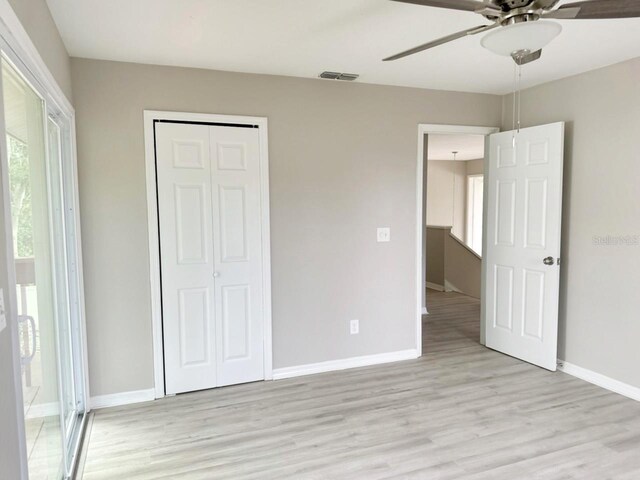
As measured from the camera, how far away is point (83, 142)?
2922 millimetres

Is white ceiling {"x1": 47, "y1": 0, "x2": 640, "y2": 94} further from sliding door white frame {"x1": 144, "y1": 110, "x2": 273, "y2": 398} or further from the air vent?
sliding door white frame {"x1": 144, "y1": 110, "x2": 273, "y2": 398}

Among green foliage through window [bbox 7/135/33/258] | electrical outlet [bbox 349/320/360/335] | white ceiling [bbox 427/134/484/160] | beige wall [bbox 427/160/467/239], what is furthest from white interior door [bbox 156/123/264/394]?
beige wall [bbox 427/160/467/239]

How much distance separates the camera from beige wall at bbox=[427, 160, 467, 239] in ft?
32.5

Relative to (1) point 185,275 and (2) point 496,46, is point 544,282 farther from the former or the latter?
(1) point 185,275

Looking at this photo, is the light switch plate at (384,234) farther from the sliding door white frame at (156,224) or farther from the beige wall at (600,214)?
the beige wall at (600,214)

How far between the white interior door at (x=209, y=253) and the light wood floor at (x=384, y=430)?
0.94ft

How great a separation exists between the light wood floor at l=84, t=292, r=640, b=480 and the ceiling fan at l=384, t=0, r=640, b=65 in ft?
6.80

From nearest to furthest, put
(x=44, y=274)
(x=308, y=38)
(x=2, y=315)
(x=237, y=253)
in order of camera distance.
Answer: (x=2, y=315)
(x=44, y=274)
(x=308, y=38)
(x=237, y=253)

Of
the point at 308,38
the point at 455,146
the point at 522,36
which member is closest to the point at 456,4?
the point at 522,36

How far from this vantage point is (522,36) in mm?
1605

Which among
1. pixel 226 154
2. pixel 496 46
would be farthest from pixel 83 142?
pixel 496 46

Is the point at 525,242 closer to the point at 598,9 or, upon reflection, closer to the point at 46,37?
the point at 598,9

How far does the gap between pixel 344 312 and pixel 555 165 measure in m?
2.09

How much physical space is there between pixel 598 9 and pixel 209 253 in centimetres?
268
